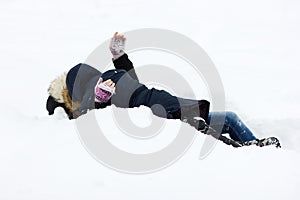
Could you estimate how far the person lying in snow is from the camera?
7.12ft

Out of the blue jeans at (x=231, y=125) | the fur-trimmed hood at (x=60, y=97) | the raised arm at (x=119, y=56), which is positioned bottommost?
the fur-trimmed hood at (x=60, y=97)

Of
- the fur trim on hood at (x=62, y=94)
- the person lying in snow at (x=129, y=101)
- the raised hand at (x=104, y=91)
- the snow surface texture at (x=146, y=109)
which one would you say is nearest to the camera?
the snow surface texture at (x=146, y=109)

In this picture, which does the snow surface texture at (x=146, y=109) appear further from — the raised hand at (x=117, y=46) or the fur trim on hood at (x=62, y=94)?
the raised hand at (x=117, y=46)

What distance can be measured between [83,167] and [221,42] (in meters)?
3.01

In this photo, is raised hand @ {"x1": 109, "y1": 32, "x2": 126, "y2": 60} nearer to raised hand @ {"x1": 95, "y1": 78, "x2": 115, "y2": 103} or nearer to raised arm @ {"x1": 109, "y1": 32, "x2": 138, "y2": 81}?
raised arm @ {"x1": 109, "y1": 32, "x2": 138, "y2": 81}

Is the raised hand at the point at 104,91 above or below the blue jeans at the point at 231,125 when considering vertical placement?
below

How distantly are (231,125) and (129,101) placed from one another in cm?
54

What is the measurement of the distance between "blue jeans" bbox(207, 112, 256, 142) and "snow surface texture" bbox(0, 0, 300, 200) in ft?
0.99

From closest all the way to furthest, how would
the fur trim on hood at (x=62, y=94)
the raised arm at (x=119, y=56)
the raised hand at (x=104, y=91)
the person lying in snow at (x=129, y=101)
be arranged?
the person lying in snow at (x=129, y=101) < the raised hand at (x=104, y=91) < the fur trim on hood at (x=62, y=94) < the raised arm at (x=119, y=56)

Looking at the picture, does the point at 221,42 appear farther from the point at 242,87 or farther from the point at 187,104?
the point at 187,104

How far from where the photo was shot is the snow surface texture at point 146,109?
5.03ft

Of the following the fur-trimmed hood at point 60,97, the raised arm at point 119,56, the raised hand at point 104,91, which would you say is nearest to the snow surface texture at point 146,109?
the fur-trimmed hood at point 60,97

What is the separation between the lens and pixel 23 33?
14.8ft

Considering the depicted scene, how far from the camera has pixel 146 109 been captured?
81.0 inches
